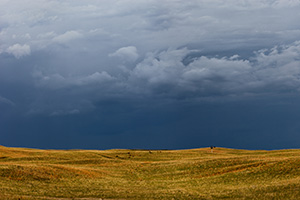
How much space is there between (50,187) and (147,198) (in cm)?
1408

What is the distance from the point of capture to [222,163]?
6378 centimetres

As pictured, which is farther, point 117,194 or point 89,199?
point 117,194

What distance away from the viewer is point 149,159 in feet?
308

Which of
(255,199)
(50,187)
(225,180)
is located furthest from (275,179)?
(50,187)

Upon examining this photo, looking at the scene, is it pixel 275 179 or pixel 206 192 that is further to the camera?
pixel 275 179

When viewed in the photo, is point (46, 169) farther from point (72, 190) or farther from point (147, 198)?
point (147, 198)

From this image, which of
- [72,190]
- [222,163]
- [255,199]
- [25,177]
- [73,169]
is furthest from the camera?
[222,163]

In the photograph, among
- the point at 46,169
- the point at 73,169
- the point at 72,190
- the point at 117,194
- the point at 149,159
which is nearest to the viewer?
the point at 117,194

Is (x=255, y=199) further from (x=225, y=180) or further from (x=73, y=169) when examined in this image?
(x=73, y=169)

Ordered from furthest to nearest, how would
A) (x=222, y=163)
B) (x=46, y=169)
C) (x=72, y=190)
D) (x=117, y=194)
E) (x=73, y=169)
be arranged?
(x=222, y=163) → (x=73, y=169) → (x=46, y=169) → (x=72, y=190) → (x=117, y=194)

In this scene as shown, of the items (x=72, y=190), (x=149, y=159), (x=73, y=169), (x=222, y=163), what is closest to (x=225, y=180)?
(x=222, y=163)

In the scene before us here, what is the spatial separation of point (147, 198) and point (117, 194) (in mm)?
4150

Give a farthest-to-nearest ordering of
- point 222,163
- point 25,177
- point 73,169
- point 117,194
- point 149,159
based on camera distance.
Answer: point 149,159, point 222,163, point 73,169, point 25,177, point 117,194

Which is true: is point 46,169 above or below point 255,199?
above
